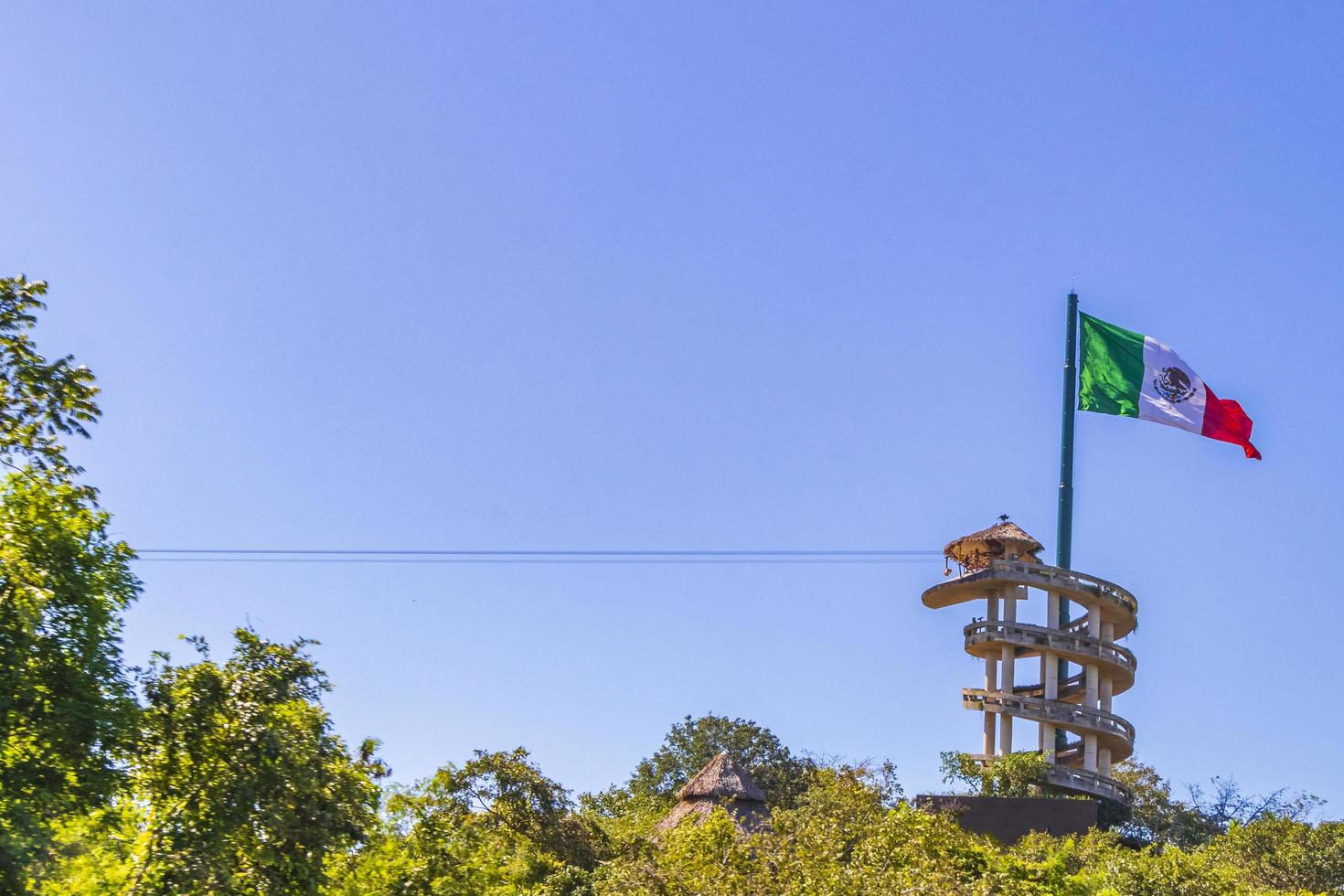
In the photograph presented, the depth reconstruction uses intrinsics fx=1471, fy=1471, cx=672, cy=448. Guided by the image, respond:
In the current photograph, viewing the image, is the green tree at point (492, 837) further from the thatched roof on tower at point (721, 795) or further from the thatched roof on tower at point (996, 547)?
the thatched roof on tower at point (996, 547)

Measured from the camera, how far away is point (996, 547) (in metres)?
45.6

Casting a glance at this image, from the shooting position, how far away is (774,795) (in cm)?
5641

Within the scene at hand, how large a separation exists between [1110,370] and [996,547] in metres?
6.39

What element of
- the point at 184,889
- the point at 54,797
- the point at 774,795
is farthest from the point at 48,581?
the point at 774,795

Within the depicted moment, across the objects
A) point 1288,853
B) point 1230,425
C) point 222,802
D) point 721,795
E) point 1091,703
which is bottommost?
point 222,802

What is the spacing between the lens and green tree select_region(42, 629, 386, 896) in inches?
683

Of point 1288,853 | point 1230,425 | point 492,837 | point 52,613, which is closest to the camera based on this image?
point 52,613

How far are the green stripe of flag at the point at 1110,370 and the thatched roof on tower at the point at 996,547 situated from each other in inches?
178

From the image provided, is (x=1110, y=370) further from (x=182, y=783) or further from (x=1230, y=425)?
(x=182, y=783)

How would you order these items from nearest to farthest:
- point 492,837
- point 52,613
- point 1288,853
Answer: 1. point 52,613
2. point 492,837
3. point 1288,853

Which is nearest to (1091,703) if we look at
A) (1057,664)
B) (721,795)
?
(1057,664)

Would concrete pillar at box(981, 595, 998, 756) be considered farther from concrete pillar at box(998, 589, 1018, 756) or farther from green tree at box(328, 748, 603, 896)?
green tree at box(328, 748, 603, 896)

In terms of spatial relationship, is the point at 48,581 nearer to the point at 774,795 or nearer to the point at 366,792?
the point at 366,792

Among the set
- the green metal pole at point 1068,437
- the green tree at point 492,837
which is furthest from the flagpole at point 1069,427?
the green tree at point 492,837
